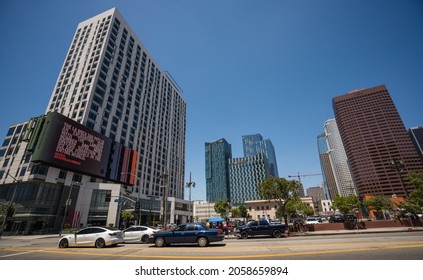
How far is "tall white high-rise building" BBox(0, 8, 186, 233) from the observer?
42.4 m

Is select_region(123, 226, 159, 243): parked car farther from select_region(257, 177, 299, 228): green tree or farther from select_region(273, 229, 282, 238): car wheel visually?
select_region(257, 177, 299, 228): green tree

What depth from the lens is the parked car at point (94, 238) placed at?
13484 mm

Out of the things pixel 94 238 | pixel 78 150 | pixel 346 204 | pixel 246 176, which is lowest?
pixel 94 238

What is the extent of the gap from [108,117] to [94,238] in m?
50.5

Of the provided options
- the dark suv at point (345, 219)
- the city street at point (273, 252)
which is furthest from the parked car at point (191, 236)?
the dark suv at point (345, 219)

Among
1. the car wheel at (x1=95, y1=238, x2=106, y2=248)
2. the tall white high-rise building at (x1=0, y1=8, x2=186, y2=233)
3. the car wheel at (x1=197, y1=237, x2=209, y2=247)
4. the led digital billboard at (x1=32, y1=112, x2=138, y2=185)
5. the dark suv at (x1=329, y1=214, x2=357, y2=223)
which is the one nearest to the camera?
the car wheel at (x1=197, y1=237, x2=209, y2=247)

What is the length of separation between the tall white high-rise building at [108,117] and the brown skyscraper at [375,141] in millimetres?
160659

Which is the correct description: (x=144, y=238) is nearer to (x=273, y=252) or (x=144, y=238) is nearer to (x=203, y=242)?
(x=203, y=242)

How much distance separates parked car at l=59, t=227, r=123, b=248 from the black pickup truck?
11.4m

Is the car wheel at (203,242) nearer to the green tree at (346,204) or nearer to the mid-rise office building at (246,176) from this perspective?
the green tree at (346,204)

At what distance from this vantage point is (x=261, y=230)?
61.4ft

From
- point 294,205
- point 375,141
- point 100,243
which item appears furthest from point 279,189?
point 375,141

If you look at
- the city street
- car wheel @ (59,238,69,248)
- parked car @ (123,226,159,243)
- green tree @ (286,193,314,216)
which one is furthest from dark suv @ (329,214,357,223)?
car wheel @ (59,238,69,248)
